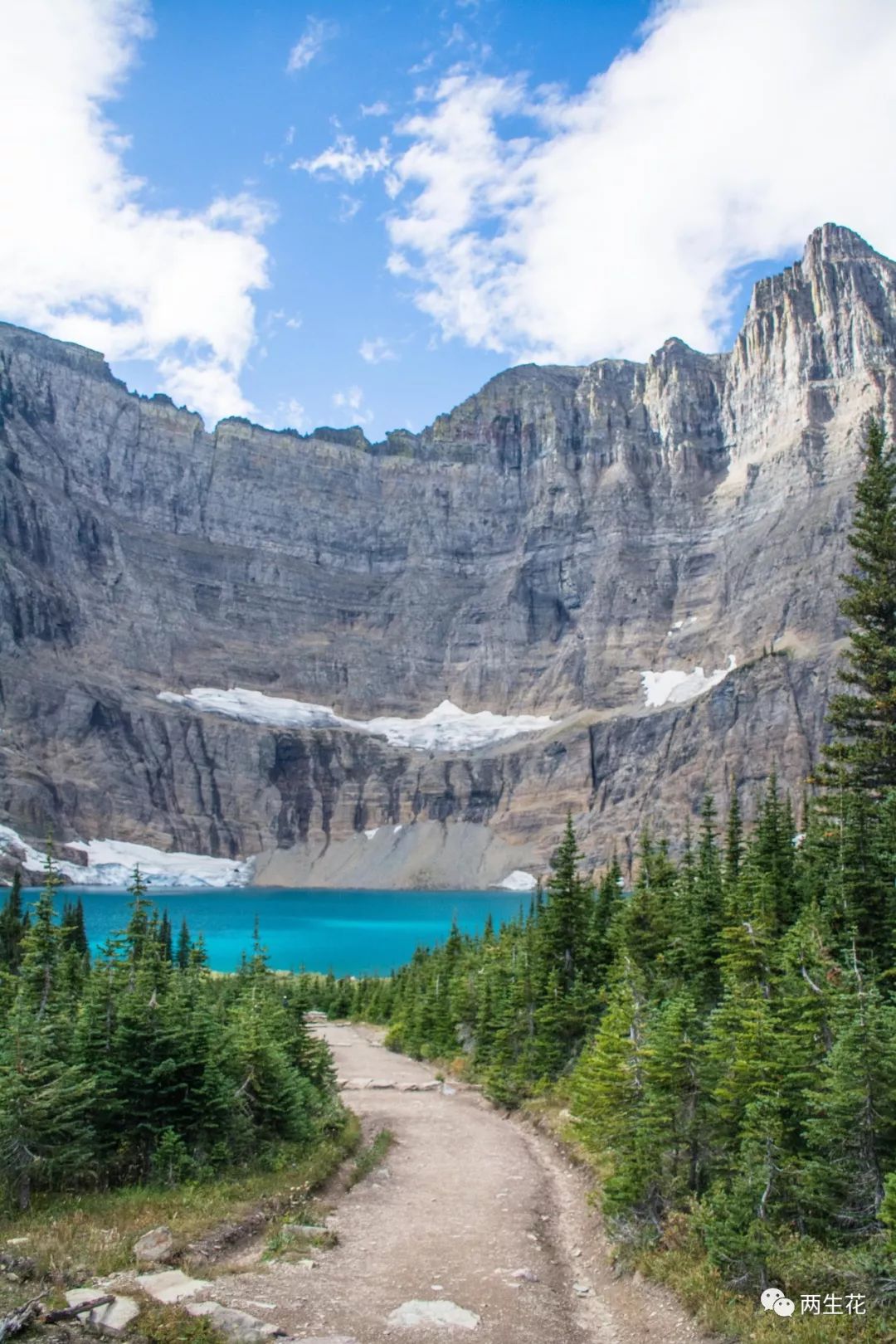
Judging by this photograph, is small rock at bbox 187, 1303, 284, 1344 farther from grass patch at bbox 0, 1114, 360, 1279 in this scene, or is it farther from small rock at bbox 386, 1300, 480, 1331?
small rock at bbox 386, 1300, 480, 1331

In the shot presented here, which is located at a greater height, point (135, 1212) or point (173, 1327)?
point (173, 1327)

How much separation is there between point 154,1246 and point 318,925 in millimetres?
149534

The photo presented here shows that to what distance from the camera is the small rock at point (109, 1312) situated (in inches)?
357

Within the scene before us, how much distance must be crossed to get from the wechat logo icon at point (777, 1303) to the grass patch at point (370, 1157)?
9318mm

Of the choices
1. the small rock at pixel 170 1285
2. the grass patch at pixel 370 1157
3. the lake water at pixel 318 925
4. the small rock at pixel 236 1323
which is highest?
the small rock at pixel 236 1323

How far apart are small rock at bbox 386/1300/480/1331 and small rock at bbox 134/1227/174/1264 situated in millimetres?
3162

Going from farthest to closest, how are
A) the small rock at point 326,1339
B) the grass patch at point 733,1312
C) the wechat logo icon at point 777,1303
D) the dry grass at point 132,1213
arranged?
the dry grass at point 132,1213
the wechat logo icon at point 777,1303
the small rock at point 326,1339
the grass patch at point 733,1312

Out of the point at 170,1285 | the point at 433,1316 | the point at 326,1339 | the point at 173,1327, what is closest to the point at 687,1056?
the point at 433,1316

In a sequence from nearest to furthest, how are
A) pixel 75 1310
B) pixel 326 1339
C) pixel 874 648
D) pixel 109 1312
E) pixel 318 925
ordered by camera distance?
pixel 75 1310 < pixel 109 1312 < pixel 326 1339 < pixel 874 648 < pixel 318 925

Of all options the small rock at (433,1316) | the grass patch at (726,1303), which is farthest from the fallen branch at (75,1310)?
the grass patch at (726,1303)

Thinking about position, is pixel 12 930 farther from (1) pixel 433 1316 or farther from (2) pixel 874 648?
(1) pixel 433 1316

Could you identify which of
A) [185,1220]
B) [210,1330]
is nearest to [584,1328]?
[210,1330]

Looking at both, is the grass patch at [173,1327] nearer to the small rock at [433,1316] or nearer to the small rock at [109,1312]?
the small rock at [109,1312]

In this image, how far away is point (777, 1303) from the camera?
→ 10312 millimetres
